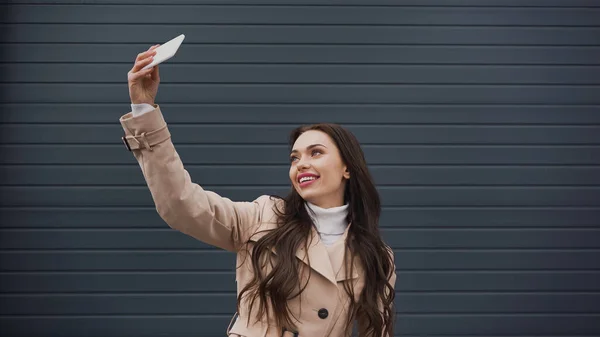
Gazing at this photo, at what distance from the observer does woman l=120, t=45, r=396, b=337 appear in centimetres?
218

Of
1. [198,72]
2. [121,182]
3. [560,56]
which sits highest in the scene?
[560,56]

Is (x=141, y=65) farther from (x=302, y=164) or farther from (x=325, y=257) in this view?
(x=325, y=257)

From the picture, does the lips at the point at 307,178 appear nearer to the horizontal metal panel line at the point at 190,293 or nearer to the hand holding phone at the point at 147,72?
the hand holding phone at the point at 147,72

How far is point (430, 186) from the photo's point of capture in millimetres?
4809

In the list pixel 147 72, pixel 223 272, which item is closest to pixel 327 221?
pixel 147 72

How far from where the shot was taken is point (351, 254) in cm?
233

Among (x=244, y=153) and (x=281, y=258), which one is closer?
(x=281, y=258)

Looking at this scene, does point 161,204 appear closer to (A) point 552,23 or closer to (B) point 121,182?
(B) point 121,182

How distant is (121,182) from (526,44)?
3155 millimetres

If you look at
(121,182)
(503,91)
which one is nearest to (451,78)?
(503,91)

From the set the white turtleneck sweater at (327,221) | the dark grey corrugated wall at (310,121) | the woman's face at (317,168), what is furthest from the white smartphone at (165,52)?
the dark grey corrugated wall at (310,121)

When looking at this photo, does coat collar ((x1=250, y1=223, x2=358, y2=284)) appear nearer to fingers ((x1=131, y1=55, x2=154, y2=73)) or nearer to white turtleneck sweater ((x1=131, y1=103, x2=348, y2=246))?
white turtleneck sweater ((x1=131, y1=103, x2=348, y2=246))

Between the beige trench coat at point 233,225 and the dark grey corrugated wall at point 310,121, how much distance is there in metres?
2.40

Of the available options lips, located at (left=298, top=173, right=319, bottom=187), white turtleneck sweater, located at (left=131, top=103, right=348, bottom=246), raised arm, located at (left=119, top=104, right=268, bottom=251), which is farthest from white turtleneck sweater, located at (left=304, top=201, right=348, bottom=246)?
raised arm, located at (left=119, top=104, right=268, bottom=251)
